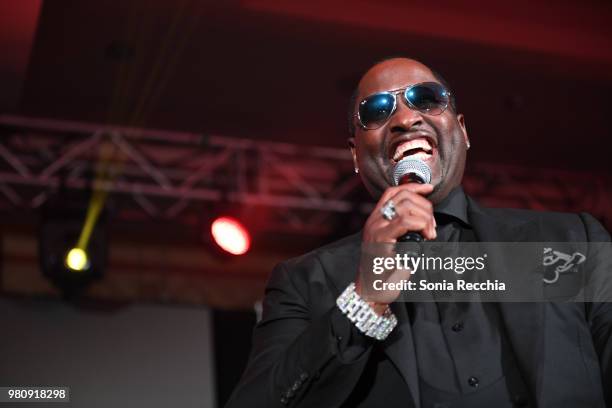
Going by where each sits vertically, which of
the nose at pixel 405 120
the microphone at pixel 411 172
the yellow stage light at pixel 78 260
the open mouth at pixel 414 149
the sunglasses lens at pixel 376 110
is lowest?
the microphone at pixel 411 172

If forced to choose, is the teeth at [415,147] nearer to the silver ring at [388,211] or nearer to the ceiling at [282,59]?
→ the silver ring at [388,211]

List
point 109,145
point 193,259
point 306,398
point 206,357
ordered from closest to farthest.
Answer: point 306,398
point 206,357
point 109,145
point 193,259

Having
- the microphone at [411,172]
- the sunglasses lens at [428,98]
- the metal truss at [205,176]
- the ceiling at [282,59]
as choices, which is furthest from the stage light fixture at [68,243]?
the microphone at [411,172]

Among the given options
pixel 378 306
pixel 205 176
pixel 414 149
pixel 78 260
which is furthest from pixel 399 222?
pixel 205 176

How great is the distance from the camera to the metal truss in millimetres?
5941

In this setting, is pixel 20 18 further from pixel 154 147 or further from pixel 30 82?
pixel 154 147

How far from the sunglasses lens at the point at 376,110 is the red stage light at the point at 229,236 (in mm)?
4299

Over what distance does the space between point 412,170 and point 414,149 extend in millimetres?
142

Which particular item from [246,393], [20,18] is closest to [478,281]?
[246,393]

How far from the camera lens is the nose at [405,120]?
Result: 1694 mm

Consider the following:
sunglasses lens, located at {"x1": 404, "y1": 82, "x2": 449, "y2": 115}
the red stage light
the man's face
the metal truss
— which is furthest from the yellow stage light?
sunglasses lens, located at {"x1": 404, "y1": 82, "x2": 449, "y2": 115}

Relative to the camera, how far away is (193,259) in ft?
25.2

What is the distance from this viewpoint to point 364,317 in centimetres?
137

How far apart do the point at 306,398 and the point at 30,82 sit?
486 centimetres
